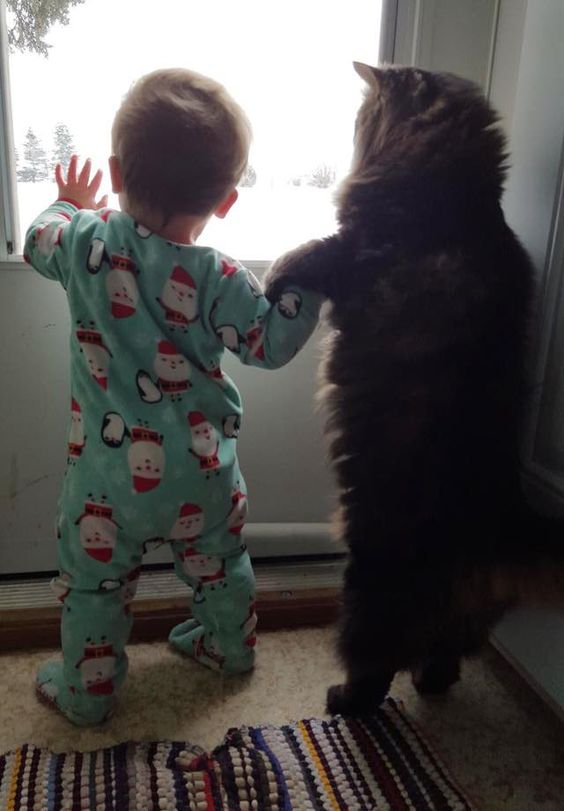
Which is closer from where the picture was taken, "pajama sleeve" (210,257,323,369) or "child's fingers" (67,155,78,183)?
"pajama sleeve" (210,257,323,369)

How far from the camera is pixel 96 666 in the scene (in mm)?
987

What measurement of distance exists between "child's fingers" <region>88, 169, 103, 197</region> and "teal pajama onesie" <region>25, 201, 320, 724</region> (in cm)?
4

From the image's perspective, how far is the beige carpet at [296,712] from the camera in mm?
966

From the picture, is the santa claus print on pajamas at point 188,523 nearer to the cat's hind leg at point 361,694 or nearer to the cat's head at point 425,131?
the cat's hind leg at point 361,694

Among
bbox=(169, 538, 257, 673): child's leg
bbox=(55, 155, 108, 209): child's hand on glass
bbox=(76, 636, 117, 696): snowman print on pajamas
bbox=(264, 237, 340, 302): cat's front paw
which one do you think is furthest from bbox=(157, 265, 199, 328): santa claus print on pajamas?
bbox=(76, 636, 117, 696): snowman print on pajamas

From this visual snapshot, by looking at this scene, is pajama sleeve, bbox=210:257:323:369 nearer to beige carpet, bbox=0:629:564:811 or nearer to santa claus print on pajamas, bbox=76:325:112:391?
santa claus print on pajamas, bbox=76:325:112:391

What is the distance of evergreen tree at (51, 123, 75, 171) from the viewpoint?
45.0 inches

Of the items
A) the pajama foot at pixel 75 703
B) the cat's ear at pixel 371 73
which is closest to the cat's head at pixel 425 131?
the cat's ear at pixel 371 73

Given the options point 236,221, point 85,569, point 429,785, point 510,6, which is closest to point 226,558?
point 85,569

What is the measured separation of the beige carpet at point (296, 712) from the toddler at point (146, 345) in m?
0.05

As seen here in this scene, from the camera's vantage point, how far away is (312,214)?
1.26 meters

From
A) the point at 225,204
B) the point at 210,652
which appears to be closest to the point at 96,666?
the point at 210,652

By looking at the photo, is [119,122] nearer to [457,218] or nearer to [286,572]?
[457,218]

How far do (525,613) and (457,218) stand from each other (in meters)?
0.60
